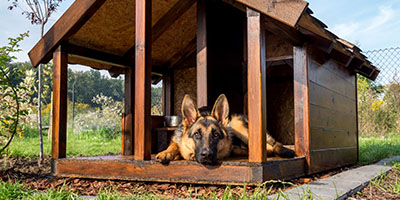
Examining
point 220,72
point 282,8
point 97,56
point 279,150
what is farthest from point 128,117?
point 282,8

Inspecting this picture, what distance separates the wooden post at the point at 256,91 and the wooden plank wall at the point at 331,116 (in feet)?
5.04

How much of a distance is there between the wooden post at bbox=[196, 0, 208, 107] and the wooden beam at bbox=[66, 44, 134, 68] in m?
1.80

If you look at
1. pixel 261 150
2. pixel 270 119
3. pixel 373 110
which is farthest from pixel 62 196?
pixel 373 110

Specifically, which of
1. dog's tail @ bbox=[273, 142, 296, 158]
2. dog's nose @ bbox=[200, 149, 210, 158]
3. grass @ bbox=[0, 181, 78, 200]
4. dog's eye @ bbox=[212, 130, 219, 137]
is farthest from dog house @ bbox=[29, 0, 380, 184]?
grass @ bbox=[0, 181, 78, 200]

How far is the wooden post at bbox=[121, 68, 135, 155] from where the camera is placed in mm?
6398

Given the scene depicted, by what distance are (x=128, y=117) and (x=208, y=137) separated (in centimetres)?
295

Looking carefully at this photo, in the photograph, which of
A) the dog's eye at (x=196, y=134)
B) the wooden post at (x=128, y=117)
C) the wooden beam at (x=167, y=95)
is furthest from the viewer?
the wooden beam at (x=167, y=95)

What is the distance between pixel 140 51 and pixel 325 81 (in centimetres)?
321

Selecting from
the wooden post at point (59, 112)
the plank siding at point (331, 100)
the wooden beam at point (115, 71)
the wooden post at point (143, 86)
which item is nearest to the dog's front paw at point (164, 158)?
the wooden post at point (143, 86)

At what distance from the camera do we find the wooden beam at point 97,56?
539 cm

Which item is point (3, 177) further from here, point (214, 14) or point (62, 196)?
point (214, 14)

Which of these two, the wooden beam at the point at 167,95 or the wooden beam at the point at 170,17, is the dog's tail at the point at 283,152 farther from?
the wooden beam at the point at 167,95

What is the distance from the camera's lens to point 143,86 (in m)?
4.23

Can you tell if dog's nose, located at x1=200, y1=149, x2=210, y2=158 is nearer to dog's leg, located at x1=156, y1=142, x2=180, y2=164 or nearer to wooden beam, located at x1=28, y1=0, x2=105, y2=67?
dog's leg, located at x1=156, y1=142, x2=180, y2=164
